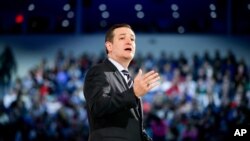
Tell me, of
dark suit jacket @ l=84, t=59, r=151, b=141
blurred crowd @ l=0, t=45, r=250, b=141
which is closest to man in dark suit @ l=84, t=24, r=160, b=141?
dark suit jacket @ l=84, t=59, r=151, b=141

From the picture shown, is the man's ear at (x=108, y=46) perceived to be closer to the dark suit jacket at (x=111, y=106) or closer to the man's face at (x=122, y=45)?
the man's face at (x=122, y=45)

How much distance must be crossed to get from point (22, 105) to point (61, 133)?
1.25m

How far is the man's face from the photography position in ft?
8.20

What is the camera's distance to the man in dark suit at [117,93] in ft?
7.47

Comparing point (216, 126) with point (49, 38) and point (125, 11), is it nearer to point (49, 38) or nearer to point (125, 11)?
point (125, 11)

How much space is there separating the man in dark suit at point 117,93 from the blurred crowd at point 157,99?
6.44 m

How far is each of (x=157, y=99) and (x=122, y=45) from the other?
23.4 feet

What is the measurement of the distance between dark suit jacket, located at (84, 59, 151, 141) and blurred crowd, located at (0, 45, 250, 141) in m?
6.48

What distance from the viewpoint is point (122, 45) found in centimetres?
252

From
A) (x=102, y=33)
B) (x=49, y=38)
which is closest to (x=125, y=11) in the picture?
(x=102, y=33)

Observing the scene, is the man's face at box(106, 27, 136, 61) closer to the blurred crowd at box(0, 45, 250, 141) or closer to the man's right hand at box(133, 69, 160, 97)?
the man's right hand at box(133, 69, 160, 97)

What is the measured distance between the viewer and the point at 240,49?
34.3 ft

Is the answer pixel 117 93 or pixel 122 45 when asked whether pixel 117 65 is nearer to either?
pixel 122 45

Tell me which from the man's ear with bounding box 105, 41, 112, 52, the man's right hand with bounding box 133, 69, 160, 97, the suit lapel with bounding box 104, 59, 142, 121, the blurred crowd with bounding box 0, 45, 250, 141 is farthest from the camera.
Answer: the blurred crowd with bounding box 0, 45, 250, 141
